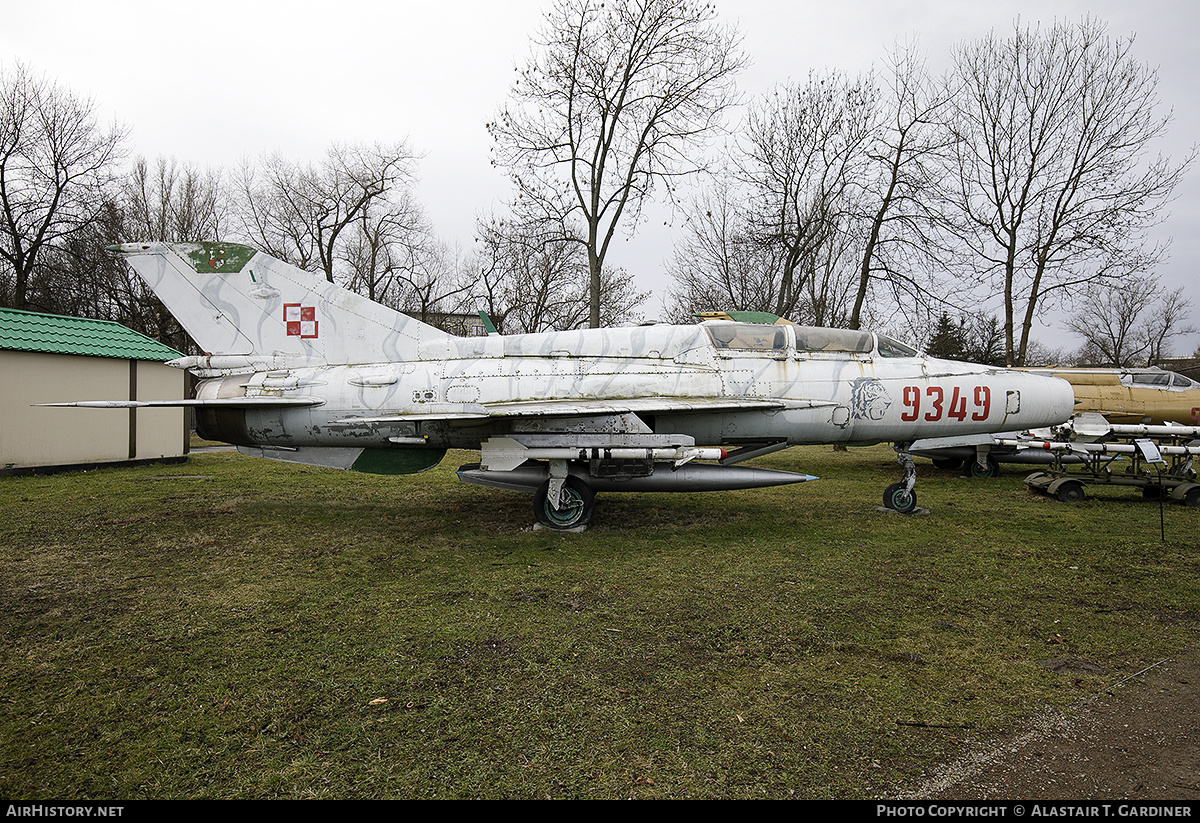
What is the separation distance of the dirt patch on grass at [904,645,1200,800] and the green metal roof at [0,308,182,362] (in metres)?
15.3

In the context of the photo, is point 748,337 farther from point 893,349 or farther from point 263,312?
point 263,312

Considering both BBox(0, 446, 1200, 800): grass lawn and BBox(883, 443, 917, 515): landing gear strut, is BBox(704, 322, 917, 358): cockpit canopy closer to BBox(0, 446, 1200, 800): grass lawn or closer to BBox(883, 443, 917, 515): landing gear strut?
BBox(883, 443, 917, 515): landing gear strut

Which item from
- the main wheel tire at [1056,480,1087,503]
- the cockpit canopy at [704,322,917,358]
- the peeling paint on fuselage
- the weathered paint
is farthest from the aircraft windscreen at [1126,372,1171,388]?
the cockpit canopy at [704,322,917,358]

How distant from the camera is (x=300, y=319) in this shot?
329 inches

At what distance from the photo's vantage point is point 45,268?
87.4 ft

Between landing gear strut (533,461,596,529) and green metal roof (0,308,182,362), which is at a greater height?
green metal roof (0,308,182,362)

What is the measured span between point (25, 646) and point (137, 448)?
11.3 metres

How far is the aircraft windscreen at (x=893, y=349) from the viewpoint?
327 inches

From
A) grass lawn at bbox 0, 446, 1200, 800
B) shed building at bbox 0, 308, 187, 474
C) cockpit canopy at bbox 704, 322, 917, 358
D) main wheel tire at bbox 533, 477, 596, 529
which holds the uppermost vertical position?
cockpit canopy at bbox 704, 322, 917, 358

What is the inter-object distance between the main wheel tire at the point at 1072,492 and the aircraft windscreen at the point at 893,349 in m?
4.01

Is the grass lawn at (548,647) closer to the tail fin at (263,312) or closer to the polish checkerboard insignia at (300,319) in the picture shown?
the tail fin at (263,312)

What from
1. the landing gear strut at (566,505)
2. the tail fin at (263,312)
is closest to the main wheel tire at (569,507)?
the landing gear strut at (566,505)

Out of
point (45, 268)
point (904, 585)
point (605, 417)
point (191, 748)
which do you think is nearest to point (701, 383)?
point (605, 417)

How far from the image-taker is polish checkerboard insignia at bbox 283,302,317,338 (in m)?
8.35
